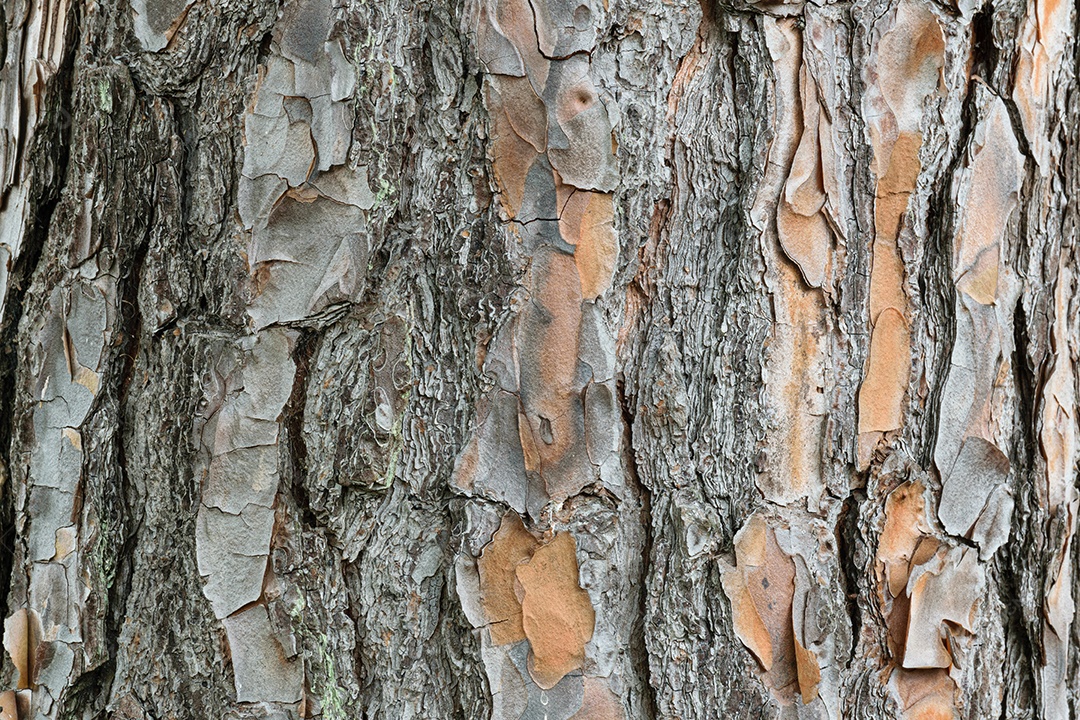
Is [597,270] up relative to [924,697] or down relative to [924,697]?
up

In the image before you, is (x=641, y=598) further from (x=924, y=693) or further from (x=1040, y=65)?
(x=1040, y=65)

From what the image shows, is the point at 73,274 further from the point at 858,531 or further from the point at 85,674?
the point at 858,531

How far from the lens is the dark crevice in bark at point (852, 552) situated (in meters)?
0.90

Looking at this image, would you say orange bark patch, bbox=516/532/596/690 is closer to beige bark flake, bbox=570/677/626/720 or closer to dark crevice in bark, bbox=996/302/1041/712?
beige bark flake, bbox=570/677/626/720

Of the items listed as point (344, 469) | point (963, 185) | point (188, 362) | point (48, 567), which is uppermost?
point (963, 185)

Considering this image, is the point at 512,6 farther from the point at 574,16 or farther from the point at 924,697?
the point at 924,697

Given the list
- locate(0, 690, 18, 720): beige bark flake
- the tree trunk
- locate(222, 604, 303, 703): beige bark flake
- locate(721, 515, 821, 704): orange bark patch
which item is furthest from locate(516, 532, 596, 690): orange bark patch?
locate(0, 690, 18, 720): beige bark flake

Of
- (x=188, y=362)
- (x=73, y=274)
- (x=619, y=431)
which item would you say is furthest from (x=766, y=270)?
(x=73, y=274)

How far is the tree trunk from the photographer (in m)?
0.87

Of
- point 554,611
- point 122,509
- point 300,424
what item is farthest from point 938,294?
point 122,509

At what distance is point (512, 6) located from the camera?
2.80ft

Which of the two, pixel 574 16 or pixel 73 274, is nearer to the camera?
pixel 574 16

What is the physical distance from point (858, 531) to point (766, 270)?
0.97ft

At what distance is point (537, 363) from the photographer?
2.83 feet
